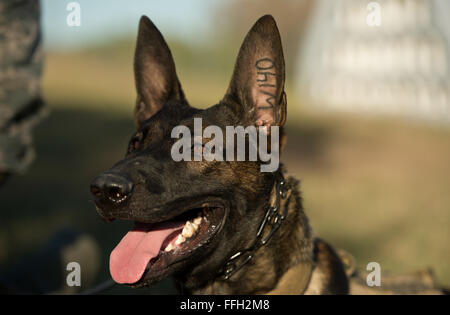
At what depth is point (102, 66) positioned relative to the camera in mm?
27328

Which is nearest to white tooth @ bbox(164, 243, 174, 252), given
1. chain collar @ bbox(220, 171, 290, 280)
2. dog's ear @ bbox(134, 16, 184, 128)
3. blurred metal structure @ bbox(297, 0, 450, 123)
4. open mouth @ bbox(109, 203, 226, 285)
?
open mouth @ bbox(109, 203, 226, 285)

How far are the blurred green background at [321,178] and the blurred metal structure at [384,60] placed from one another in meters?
5.11

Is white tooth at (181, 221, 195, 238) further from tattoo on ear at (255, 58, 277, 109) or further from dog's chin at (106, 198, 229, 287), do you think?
tattoo on ear at (255, 58, 277, 109)

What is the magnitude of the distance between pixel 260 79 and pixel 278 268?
1.05 metres

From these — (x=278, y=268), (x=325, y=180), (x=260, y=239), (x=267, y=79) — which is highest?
(x=267, y=79)

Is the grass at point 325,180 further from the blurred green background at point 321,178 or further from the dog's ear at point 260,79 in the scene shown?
the dog's ear at point 260,79

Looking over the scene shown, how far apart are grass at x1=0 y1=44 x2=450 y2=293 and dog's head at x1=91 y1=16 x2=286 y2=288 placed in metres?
1.93

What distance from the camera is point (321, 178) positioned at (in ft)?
33.1

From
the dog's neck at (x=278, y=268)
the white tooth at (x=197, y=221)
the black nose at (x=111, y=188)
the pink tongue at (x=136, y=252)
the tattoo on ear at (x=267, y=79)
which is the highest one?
the tattoo on ear at (x=267, y=79)

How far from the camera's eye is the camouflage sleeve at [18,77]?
3881 millimetres

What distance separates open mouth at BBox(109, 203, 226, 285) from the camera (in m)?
2.39

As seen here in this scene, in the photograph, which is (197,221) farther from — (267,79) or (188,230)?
(267,79)

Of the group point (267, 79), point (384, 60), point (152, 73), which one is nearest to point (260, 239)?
point (267, 79)

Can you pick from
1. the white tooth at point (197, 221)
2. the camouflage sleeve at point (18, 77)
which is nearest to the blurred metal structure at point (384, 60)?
the camouflage sleeve at point (18, 77)
